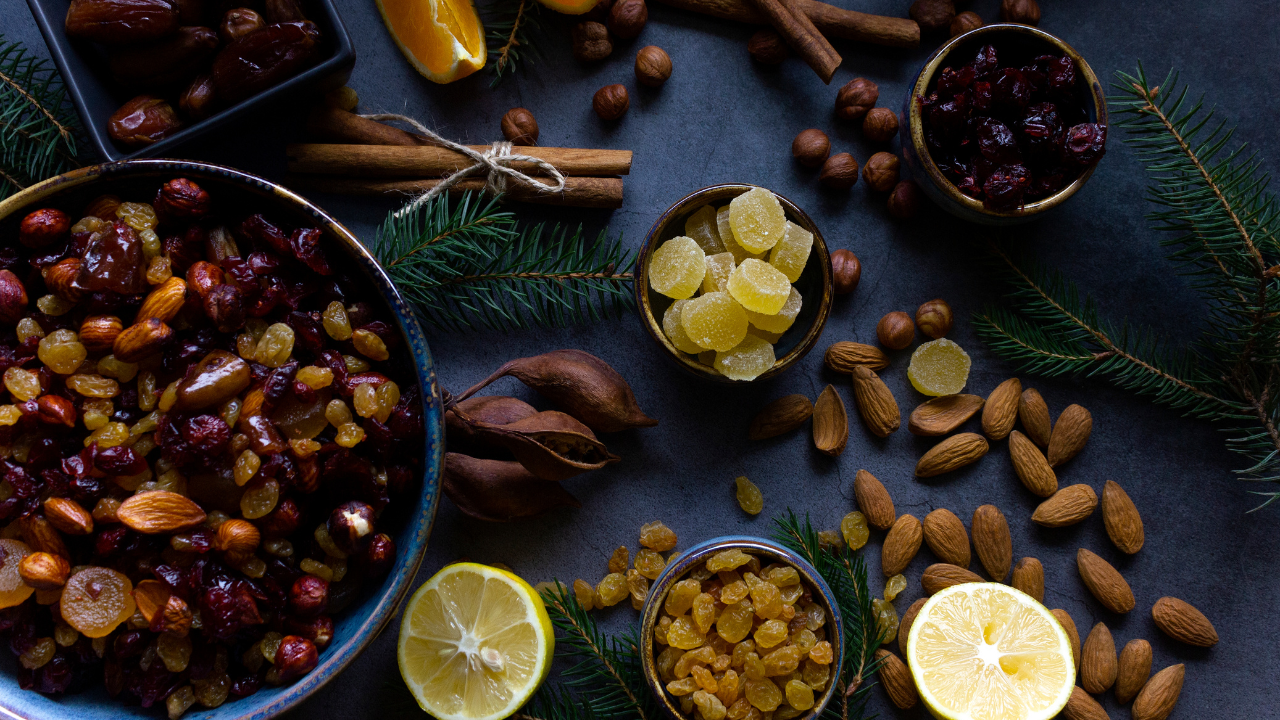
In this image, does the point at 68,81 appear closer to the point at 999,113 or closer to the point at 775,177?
the point at 775,177

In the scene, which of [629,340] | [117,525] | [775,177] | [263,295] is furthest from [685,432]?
[117,525]

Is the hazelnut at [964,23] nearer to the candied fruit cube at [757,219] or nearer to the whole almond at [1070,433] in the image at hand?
the candied fruit cube at [757,219]

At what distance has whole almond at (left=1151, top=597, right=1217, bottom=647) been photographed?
1.63 meters

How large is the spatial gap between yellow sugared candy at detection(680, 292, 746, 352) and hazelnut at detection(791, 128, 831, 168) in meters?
0.40

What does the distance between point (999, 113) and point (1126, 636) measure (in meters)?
1.14

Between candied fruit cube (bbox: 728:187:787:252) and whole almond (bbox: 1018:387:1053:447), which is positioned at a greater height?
candied fruit cube (bbox: 728:187:787:252)

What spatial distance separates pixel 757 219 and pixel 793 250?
3.8 inches

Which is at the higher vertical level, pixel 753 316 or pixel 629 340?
pixel 753 316

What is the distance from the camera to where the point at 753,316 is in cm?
153

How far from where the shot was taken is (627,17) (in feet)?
5.45

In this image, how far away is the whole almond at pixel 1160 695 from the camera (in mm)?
1616

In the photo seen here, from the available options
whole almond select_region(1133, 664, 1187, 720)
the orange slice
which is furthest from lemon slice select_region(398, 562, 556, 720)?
whole almond select_region(1133, 664, 1187, 720)

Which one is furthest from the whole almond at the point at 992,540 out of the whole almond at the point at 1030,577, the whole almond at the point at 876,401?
the whole almond at the point at 876,401

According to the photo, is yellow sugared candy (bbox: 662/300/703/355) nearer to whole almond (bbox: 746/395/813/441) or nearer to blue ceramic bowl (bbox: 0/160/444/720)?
whole almond (bbox: 746/395/813/441)
